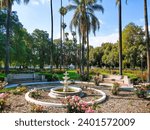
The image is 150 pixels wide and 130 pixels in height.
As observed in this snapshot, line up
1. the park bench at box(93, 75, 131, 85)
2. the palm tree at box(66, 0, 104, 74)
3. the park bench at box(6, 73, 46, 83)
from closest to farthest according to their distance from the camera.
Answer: the park bench at box(93, 75, 131, 85), the park bench at box(6, 73, 46, 83), the palm tree at box(66, 0, 104, 74)

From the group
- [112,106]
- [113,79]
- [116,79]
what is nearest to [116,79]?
[116,79]

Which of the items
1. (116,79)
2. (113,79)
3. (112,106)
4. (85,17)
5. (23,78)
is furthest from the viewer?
(85,17)

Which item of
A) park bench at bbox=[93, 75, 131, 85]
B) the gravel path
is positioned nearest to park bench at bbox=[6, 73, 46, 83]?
park bench at bbox=[93, 75, 131, 85]

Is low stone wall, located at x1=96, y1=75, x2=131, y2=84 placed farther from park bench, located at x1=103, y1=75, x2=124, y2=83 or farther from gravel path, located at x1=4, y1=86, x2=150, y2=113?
gravel path, located at x1=4, y1=86, x2=150, y2=113

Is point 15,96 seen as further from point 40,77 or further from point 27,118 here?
point 40,77

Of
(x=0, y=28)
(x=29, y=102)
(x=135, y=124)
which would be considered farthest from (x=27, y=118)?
(x=0, y=28)

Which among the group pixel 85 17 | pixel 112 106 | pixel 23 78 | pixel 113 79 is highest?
pixel 85 17

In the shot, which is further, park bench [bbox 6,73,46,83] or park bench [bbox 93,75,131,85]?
park bench [bbox 6,73,46,83]

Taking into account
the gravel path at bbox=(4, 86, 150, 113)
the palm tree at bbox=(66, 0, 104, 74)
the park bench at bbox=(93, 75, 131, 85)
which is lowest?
the gravel path at bbox=(4, 86, 150, 113)

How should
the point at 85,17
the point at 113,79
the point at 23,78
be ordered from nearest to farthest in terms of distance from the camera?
the point at 113,79 < the point at 23,78 < the point at 85,17

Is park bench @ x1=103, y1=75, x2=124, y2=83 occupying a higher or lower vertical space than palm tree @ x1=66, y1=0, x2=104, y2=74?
lower

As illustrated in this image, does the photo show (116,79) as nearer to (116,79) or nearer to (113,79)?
(116,79)

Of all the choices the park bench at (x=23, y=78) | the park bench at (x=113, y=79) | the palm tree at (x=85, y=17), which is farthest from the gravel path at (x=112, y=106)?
the palm tree at (x=85, y=17)

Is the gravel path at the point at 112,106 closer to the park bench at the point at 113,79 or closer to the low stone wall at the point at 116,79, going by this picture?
the low stone wall at the point at 116,79
